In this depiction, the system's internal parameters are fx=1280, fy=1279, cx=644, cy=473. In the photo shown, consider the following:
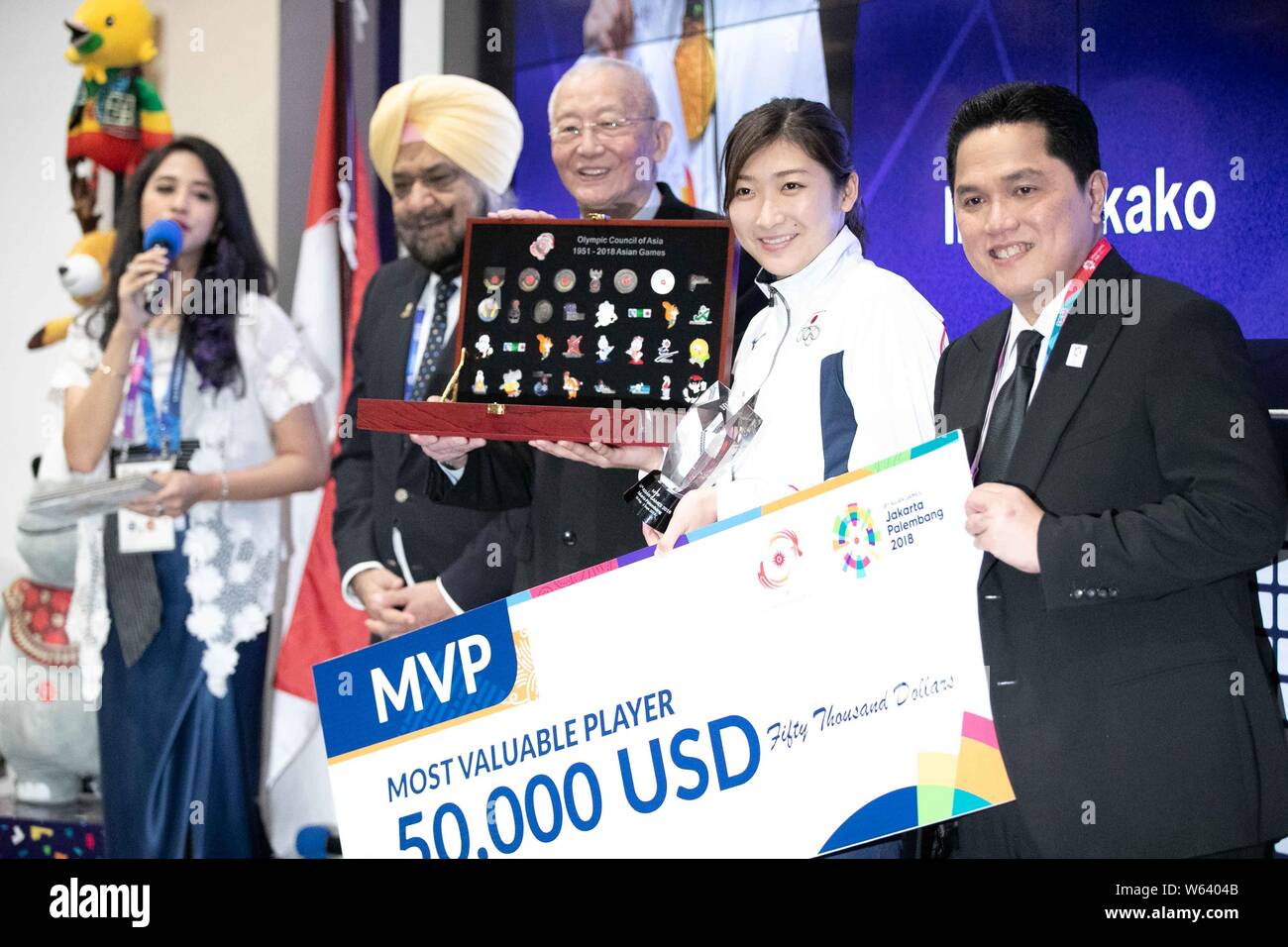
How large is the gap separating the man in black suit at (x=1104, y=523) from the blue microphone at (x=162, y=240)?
74.1 inches

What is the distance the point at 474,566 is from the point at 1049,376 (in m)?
1.35

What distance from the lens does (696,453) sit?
257 centimetres

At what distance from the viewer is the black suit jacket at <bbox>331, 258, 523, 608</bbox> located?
299 centimetres

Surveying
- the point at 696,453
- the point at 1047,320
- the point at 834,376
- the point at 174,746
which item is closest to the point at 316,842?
the point at 174,746

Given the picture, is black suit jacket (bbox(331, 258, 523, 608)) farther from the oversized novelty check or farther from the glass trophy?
the glass trophy

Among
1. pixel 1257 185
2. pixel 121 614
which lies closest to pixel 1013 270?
pixel 1257 185

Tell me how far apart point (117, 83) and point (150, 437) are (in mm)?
897

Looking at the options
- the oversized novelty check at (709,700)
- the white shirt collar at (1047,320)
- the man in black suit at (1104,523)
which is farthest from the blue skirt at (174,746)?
the white shirt collar at (1047,320)

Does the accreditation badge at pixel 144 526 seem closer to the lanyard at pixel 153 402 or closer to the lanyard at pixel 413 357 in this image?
the lanyard at pixel 153 402

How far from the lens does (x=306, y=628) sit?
10.5ft

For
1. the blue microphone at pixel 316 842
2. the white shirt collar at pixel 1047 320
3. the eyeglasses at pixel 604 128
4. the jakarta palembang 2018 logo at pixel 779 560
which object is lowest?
the blue microphone at pixel 316 842

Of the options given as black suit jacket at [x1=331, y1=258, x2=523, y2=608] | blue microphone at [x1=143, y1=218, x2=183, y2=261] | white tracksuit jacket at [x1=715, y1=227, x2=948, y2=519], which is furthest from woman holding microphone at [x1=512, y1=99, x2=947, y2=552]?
blue microphone at [x1=143, y1=218, x2=183, y2=261]

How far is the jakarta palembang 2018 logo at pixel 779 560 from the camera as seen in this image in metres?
2.47

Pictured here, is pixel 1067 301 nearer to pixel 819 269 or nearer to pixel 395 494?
pixel 819 269
